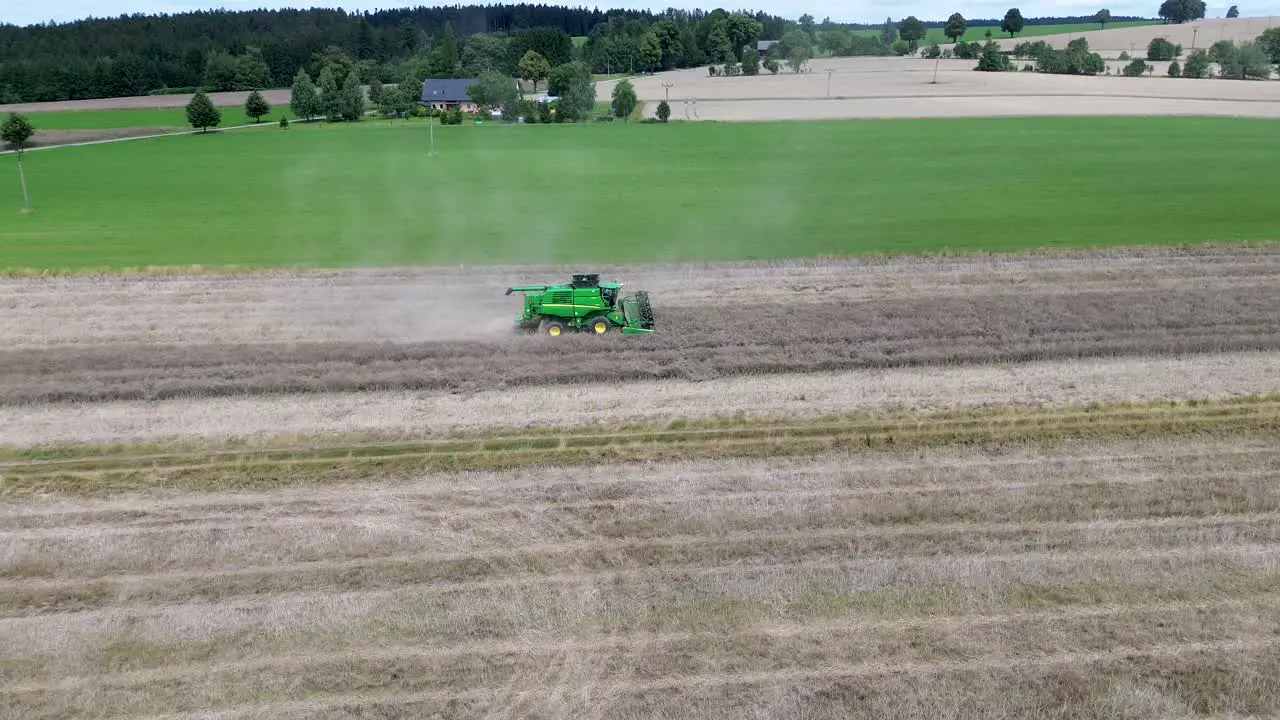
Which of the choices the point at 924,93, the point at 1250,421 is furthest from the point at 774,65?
the point at 1250,421

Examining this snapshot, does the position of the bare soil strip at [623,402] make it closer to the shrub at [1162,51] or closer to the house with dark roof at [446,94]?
the house with dark roof at [446,94]

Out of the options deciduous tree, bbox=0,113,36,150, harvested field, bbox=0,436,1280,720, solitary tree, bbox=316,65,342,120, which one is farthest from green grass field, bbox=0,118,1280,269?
solitary tree, bbox=316,65,342,120

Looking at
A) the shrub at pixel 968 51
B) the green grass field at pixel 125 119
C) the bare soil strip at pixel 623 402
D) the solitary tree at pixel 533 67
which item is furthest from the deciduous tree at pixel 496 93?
the bare soil strip at pixel 623 402

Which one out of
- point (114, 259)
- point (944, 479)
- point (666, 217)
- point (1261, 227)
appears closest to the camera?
point (944, 479)

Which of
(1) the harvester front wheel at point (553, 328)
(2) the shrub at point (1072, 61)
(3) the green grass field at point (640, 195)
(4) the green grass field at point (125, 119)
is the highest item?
(2) the shrub at point (1072, 61)

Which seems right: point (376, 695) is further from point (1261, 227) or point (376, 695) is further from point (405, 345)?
point (1261, 227)
